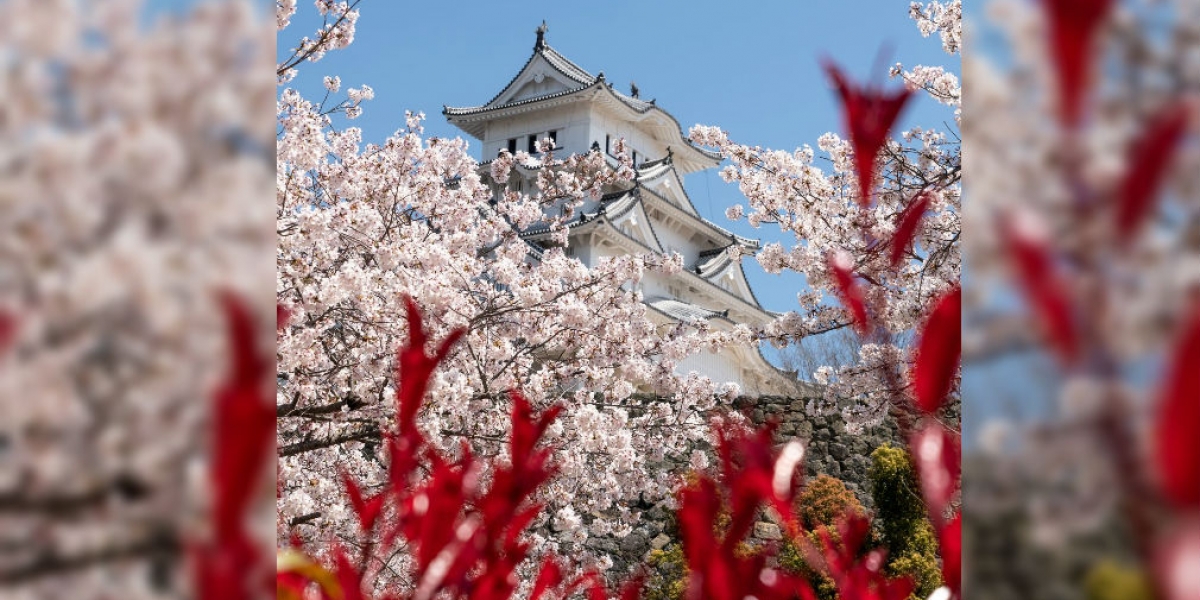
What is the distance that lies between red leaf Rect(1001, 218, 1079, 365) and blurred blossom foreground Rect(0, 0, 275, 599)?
0.22 m

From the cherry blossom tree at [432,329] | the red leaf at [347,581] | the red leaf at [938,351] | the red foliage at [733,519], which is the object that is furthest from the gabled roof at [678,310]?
the red leaf at [938,351]

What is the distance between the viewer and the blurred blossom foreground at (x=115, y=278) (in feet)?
0.89

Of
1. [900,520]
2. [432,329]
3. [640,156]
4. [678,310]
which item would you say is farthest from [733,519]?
[640,156]

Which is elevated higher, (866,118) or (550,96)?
(550,96)

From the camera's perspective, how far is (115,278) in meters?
0.28

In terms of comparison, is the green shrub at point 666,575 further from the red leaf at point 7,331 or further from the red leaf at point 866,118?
the red leaf at point 7,331

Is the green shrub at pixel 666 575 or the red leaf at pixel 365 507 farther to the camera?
the green shrub at pixel 666 575

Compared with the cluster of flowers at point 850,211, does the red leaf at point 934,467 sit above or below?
below

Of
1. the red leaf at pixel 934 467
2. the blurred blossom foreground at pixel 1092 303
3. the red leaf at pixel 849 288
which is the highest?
the red leaf at pixel 849 288

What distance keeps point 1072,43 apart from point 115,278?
273 millimetres

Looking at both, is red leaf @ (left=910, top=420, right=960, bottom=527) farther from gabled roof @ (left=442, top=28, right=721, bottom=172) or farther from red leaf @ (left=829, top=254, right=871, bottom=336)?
gabled roof @ (left=442, top=28, right=721, bottom=172)

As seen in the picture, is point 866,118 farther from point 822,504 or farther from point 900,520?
point 822,504

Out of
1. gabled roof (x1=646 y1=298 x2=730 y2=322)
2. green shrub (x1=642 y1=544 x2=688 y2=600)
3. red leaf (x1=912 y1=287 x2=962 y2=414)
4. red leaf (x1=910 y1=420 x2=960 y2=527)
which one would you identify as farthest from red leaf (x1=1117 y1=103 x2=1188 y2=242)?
gabled roof (x1=646 y1=298 x2=730 y2=322)

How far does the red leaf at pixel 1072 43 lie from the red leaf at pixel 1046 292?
4 cm
